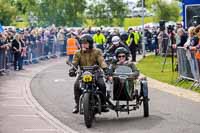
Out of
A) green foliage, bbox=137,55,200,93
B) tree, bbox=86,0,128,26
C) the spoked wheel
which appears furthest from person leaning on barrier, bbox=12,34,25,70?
tree, bbox=86,0,128,26

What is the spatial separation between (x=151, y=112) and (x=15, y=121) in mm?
3072

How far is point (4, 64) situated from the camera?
2591 cm

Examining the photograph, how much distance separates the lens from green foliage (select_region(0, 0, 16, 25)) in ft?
202

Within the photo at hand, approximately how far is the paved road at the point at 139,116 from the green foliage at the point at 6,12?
43223 millimetres

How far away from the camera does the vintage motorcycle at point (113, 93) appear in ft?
40.2

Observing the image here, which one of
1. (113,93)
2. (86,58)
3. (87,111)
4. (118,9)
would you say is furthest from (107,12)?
(87,111)

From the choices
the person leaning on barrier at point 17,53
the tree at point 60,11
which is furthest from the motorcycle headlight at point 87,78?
the tree at point 60,11

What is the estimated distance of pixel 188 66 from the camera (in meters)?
19.7

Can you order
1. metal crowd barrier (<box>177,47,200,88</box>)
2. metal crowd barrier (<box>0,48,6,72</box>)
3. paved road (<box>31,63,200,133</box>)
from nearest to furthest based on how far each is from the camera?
paved road (<box>31,63,200,133</box>) → metal crowd barrier (<box>177,47,200,88</box>) → metal crowd barrier (<box>0,48,6,72</box>)

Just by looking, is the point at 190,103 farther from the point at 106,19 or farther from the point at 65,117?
the point at 106,19

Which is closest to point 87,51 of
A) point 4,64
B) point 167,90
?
point 167,90

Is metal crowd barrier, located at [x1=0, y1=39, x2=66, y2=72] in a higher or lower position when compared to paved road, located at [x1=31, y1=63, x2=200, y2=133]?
higher

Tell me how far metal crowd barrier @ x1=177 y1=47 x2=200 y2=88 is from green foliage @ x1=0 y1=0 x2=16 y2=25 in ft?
140

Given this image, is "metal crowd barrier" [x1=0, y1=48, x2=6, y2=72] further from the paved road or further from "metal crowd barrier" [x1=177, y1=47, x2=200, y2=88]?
"metal crowd barrier" [x1=177, y1=47, x2=200, y2=88]
